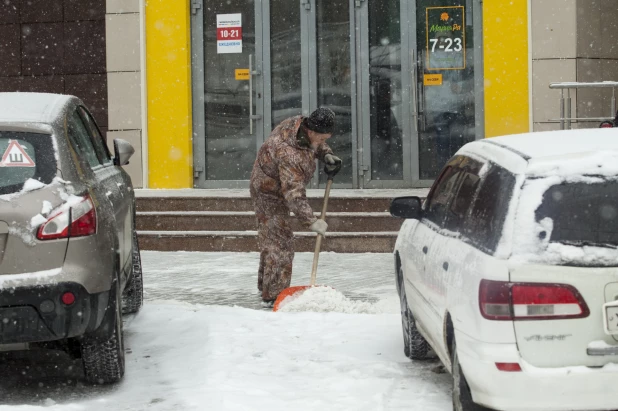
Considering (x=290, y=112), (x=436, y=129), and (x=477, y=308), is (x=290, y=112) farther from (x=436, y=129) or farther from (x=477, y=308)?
(x=477, y=308)

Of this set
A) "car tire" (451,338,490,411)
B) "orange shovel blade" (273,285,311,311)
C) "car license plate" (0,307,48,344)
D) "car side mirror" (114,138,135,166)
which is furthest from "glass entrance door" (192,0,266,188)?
"car tire" (451,338,490,411)

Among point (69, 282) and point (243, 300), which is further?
point (243, 300)

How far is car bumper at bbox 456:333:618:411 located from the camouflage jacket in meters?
4.51

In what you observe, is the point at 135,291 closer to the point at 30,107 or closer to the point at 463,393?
the point at 30,107

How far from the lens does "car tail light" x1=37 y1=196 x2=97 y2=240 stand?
5762 millimetres

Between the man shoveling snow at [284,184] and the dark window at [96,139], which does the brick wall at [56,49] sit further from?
the dark window at [96,139]

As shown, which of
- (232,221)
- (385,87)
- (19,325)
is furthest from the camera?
(385,87)

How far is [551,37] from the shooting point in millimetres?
14102

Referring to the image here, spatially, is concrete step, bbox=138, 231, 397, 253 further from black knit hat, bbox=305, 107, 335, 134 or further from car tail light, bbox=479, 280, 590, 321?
car tail light, bbox=479, 280, 590, 321

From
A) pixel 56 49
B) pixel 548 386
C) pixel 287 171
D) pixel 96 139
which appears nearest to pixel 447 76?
pixel 56 49

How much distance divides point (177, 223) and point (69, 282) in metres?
7.89

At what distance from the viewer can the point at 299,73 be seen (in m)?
15.1

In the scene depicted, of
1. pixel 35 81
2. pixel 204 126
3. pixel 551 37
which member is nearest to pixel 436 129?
pixel 551 37

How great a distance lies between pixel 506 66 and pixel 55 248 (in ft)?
32.0
